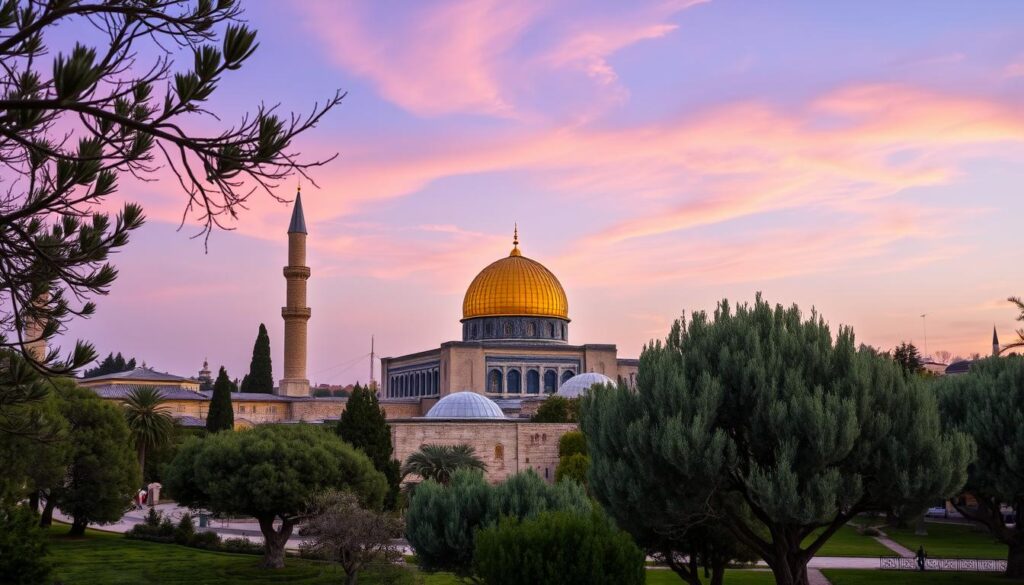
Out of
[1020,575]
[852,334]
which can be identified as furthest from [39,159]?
[1020,575]

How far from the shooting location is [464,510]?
75.4 ft

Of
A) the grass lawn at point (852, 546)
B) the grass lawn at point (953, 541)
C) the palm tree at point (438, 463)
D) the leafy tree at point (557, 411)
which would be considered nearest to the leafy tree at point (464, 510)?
the grass lawn at point (852, 546)

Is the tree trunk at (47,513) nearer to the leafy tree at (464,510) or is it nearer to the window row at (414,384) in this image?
the leafy tree at (464,510)

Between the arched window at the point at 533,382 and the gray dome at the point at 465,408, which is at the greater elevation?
the arched window at the point at 533,382

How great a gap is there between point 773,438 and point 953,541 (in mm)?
23426

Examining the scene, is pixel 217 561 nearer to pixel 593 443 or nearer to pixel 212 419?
pixel 593 443

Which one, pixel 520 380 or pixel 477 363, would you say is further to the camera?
pixel 520 380

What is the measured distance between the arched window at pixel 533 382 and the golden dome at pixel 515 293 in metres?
4.43

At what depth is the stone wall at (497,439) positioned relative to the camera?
51.6 metres

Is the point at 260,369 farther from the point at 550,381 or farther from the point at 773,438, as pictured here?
the point at 773,438

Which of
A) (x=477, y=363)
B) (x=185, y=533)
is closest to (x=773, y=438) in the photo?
(x=185, y=533)

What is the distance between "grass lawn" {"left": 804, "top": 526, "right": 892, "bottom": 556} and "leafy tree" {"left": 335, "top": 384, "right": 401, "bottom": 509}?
16432 millimetres

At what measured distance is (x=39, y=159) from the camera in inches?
349

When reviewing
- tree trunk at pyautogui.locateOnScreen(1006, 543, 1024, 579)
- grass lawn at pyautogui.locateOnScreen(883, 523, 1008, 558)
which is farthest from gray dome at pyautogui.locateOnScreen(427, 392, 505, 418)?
tree trunk at pyautogui.locateOnScreen(1006, 543, 1024, 579)
